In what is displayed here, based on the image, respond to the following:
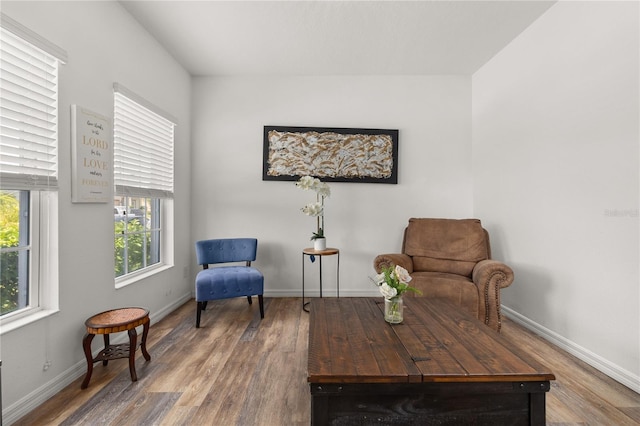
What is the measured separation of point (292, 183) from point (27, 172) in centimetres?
247

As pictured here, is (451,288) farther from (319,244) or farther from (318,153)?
(318,153)

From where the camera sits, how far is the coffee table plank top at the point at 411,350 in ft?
4.08

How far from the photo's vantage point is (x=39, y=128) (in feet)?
5.97

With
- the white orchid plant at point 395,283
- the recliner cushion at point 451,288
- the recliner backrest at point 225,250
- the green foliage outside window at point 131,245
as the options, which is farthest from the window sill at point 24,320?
the recliner cushion at point 451,288

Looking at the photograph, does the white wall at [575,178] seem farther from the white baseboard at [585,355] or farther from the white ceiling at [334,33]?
the white ceiling at [334,33]

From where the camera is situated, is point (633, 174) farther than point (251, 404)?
Yes

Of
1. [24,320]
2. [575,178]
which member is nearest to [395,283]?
[575,178]

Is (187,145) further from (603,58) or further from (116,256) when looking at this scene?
(603,58)

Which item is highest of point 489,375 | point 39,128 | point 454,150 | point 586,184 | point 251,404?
point 454,150

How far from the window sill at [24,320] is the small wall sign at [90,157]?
69cm

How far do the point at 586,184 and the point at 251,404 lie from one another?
107 inches

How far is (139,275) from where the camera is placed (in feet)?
9.54

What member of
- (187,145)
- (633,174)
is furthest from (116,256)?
(633,174)

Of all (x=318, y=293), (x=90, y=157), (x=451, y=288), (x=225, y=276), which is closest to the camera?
(x=90, y=157)
